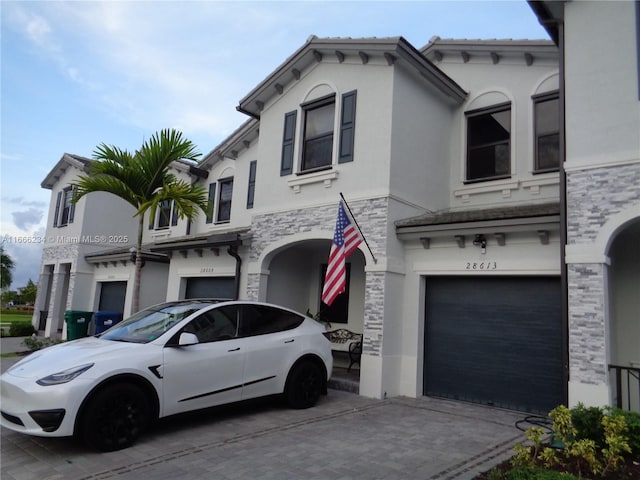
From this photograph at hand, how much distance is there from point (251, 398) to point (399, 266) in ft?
12.6

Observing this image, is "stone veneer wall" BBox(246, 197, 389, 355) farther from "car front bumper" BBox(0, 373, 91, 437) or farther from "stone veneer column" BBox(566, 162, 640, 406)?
"car front bumper" BBox(0, 373, 91, 437)

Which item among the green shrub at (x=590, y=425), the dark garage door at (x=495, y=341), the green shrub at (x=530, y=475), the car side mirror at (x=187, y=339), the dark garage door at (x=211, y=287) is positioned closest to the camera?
the green shrub at (x=530, y=475)

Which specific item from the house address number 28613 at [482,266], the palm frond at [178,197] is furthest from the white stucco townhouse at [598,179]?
the palm frond at [178,197]

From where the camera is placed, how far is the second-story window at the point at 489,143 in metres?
10.6

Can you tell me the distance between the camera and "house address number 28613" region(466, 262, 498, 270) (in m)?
8.24

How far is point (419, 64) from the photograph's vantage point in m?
9.64

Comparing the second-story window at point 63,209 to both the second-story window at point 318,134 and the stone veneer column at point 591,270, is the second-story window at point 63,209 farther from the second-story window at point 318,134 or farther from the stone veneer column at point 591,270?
the stone veneer column at point 591,270

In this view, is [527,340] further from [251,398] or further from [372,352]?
[251,398]

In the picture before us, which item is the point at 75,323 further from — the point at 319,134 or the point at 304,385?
the point at 304,385

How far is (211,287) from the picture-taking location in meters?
13.0

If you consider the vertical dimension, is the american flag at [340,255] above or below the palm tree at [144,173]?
below

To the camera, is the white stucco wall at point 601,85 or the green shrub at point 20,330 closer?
the white stucco wall at point 601,85

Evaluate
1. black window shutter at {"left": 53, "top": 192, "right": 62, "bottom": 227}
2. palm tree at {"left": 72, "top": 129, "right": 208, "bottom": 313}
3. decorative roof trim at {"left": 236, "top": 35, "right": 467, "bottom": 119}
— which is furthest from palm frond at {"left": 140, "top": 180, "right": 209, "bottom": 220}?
black window shutter at {"left": 53, "top": 192, "right": 62, "bottom": 227}

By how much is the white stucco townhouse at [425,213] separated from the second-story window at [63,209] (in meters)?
9.41
